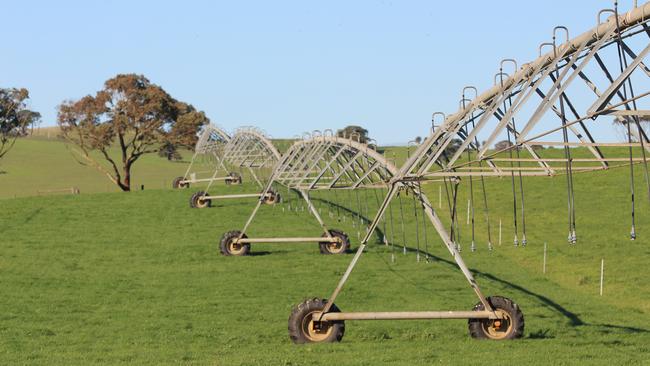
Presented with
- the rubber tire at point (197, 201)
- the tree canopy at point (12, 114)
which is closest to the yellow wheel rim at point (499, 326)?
the rubber tire at point (197, 201)

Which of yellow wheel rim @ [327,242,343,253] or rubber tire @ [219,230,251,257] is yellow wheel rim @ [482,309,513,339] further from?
rubber tire @ [219,230,251,257]

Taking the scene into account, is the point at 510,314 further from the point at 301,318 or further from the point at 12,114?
the point at 12,114

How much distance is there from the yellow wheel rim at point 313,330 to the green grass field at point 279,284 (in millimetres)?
704

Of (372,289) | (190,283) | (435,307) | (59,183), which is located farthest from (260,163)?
(59,183)

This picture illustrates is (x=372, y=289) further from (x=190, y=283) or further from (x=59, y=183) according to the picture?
(x=59, y=183)

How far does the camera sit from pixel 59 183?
114 meters

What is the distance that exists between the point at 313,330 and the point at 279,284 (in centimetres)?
1190

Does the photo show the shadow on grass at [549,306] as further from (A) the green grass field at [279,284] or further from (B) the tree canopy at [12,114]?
(B) the tree canopy at [12,114]

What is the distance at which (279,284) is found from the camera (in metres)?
33.1

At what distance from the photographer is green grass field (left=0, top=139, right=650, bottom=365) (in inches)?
814

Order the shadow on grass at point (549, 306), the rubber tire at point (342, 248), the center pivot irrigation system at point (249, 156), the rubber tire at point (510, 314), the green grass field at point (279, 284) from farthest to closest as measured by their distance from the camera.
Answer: the center pivot irrigation system at point (249, 156), the rubber tire at point (342, 248), the shadow on grass at point (549, 306), the rubber tire at point (510, 314), the green grass field at point (279, 284)

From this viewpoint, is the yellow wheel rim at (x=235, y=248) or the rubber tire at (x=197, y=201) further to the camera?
the rubber tire at (x=197, y=201)

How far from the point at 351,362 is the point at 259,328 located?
237 inches

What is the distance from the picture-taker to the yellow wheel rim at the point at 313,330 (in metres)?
21.2
